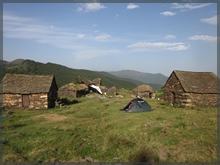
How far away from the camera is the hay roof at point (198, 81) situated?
72.8 ft

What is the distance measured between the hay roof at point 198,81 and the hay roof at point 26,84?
18121 millimetres

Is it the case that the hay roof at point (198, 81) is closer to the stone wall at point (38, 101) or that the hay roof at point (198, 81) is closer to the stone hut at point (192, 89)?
the stone hut at point (192, 89)

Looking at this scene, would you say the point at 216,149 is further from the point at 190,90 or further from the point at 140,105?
the point at 190,90

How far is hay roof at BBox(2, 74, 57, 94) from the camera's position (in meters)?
23.0

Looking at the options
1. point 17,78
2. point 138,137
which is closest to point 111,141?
point 138,137

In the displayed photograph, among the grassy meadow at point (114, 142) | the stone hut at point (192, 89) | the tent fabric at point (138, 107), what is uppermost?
the stone hut at point (192, 89)

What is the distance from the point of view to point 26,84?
78.9 ft

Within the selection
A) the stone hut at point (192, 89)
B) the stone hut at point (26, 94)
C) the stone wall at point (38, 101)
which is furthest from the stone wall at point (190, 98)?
the stone wall at point (38, 101)

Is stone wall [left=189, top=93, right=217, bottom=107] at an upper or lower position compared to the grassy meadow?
upper

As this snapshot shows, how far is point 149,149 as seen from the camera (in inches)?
353

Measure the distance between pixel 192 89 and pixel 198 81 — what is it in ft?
8.94

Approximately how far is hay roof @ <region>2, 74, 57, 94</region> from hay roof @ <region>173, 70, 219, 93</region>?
713 inches

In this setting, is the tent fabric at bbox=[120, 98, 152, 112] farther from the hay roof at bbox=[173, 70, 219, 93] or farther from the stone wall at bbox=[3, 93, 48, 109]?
the stone wall at bbox=[3, 93, 48, 109]

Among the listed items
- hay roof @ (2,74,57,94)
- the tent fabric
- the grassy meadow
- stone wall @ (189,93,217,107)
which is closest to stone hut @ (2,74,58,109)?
hay roof @ (2,74,57,94)
